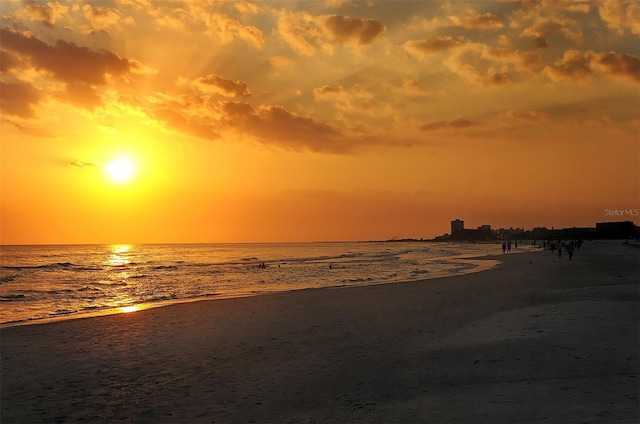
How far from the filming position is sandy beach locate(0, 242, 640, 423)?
29.2 ft

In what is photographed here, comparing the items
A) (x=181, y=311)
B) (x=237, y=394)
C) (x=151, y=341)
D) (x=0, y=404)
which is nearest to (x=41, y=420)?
(x=0, y=404)

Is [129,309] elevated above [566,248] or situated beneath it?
situated beneath

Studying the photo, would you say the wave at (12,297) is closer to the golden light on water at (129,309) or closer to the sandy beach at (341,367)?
the golden light on water at (129,309)

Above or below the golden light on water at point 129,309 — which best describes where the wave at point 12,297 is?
below

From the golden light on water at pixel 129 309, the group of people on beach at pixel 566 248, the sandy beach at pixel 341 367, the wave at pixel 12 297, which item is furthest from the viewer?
the group of people on beach at pixel 566 248

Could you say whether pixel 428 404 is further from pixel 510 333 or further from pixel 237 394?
pixel 510 333

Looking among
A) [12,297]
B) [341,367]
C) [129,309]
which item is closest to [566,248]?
[129,309]

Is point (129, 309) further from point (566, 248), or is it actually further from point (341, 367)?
point (566, 248)

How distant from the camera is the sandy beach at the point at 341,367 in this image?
8.91 m

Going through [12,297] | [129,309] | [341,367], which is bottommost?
[12,297]

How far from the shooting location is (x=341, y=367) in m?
12.1

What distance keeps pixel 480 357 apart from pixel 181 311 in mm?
16272

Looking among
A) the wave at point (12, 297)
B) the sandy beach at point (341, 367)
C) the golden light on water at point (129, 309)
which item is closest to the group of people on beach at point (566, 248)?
the sandy beach at point (341, 367)

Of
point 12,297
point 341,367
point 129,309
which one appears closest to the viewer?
point 341,367
